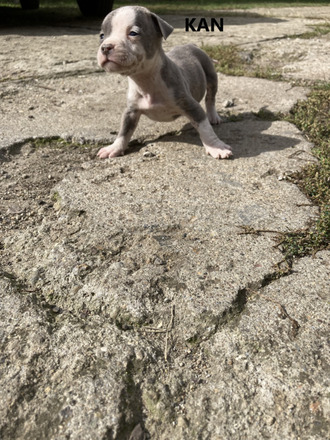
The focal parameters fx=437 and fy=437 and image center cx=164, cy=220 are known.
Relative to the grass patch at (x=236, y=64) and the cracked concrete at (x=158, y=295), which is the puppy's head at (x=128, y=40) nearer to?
the cracked concrete at (x=158, y=295)

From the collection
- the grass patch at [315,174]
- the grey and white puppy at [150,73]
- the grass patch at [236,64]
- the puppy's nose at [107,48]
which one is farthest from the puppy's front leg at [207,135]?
the grass patch at [236,64]

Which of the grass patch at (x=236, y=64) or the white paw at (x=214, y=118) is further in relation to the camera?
the grass patch at (x=236, y=64)

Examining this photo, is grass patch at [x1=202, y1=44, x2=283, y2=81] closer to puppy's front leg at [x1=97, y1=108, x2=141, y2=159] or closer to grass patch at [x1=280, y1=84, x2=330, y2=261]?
grass patch at [x1=280, y1=84, x2=330, y2=261]

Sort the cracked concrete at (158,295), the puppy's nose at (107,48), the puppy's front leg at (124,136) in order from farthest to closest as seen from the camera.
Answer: the puppy's front leg at (124,136) → the puppy's nose at (107,48) → the cracked concrete at (158,295)

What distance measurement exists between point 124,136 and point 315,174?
115 cm

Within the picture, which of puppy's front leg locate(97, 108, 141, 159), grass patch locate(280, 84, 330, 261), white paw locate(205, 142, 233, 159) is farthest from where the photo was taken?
puppy's front leg locate(97, 108, 141, 159)

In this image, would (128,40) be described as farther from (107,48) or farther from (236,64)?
(236,64)

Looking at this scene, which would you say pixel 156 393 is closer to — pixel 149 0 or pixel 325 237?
pixel 325 237

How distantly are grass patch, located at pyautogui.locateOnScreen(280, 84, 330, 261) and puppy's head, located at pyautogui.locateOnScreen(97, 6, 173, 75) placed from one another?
40.9 inches

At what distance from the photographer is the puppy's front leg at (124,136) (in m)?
2.63

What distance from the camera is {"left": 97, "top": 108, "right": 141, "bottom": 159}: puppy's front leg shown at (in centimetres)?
263

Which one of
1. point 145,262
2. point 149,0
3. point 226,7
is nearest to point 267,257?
point 145,262

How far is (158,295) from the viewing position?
152cm

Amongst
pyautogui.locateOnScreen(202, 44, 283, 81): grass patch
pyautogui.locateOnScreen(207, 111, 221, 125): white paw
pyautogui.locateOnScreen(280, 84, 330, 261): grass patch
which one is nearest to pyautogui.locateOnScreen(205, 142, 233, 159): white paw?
pyautogui.locateOnScreen(280, 84, 330, 261): grass patch
